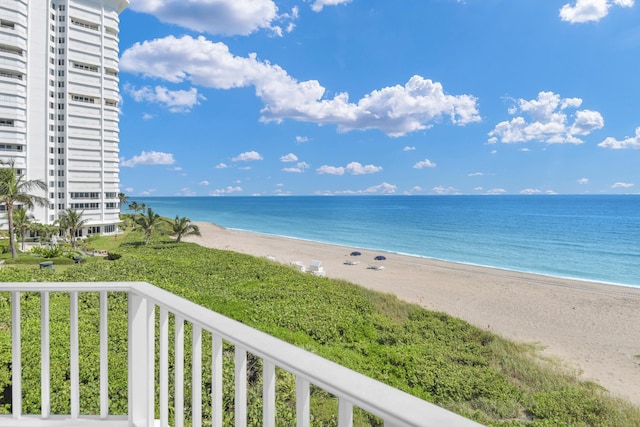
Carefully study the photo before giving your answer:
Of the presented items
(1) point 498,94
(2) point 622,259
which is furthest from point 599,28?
(2) point 622,259

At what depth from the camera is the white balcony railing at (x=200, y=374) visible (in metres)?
0.75

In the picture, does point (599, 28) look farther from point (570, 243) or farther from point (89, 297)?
point (89, 297)

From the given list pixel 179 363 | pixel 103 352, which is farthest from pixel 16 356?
pixel 179 363

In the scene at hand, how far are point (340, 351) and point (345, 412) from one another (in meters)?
7.89

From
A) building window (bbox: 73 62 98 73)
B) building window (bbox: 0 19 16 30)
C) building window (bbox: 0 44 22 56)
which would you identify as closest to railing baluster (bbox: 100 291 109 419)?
building window (bbox: 0 44 22 56)

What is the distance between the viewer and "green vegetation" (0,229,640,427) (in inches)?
165

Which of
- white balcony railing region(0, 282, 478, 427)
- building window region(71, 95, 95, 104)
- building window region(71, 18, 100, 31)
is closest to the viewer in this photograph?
white balcony railing region(0, 282, 478, 427)

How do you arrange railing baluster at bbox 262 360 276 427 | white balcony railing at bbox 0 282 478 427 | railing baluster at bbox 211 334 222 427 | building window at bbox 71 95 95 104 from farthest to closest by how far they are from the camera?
1. building window at bbox 71 95 95 104
2. railing baluster at bbox 211 334 222 427
3. railing baluster at bbox 262 360 276 427
4. white balcony railing at bbox 0 282 478 427

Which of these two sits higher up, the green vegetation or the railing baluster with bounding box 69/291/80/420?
the railing baluster with bounding box 69/291/80/420

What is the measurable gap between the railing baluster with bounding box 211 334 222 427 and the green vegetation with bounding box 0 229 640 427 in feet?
7.24

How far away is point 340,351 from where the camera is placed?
8.30m

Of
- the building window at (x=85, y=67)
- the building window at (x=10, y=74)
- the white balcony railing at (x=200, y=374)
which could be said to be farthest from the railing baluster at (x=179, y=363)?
the building window at (x=85, y=67)

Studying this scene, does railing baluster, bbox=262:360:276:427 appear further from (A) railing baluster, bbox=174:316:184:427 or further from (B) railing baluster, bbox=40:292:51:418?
(B) railing baluster, bbox=40:292:51:418

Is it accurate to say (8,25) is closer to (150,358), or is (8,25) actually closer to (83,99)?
(83,99)
